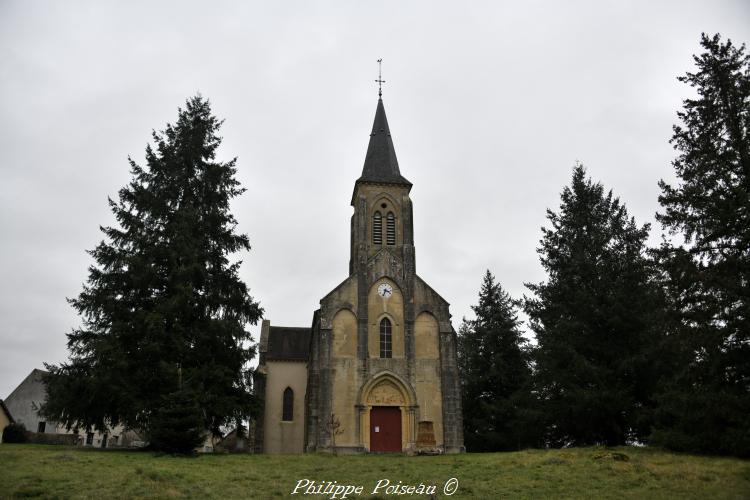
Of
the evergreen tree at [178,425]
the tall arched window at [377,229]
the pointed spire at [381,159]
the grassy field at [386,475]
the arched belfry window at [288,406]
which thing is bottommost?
the grassy field at [386,475]

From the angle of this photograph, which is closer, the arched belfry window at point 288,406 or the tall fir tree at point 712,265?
the tall fir tree at point 712,265

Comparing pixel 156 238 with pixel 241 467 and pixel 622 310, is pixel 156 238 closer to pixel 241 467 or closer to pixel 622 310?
pixel 241 467

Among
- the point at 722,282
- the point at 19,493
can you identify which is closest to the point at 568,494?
A: the point at 722,282

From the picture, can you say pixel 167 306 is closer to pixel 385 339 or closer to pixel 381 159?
pixel 385 339

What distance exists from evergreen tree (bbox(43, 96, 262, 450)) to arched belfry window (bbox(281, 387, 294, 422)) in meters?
10.6

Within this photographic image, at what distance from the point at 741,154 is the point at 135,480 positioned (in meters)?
20.6

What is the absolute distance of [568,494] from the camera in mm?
13484

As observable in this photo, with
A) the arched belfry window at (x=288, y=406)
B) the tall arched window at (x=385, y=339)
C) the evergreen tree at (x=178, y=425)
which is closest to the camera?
the evergreen tree at (x=178, y=425)

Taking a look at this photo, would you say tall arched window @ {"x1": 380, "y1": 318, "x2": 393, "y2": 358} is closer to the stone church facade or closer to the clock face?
the stone church facade

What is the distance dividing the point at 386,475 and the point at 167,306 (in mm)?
12262

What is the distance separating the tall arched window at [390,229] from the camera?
33.5m

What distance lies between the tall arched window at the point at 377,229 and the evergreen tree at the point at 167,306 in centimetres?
835

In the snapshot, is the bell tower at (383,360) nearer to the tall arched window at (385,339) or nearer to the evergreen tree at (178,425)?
the tall arched window at (385,339)

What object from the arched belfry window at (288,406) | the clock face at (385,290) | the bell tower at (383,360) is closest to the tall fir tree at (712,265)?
the bell tower at (383,360)
